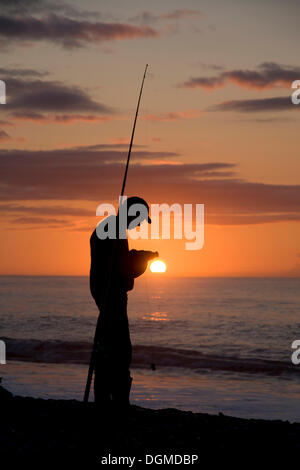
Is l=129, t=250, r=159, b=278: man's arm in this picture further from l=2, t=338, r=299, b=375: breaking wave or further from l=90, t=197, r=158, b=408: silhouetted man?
l=2, t=338, r=299, b=375: breaking wave

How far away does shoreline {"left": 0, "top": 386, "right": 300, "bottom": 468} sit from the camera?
562cm

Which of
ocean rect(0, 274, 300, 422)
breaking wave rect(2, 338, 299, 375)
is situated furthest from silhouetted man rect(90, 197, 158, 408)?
breaking wave rect(2, 338, 299, 375)

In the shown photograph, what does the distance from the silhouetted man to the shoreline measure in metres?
0.29

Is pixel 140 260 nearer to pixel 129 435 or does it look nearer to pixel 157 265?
pixel 157 265

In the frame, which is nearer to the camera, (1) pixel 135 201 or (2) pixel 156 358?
(1) pixel 135 201

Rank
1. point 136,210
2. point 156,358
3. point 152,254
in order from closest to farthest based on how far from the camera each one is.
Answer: point 136,210 → point 152,254 → point 156,358

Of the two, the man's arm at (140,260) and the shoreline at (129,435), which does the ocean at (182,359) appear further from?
the man's arm at (140,260)

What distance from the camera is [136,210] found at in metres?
6.58

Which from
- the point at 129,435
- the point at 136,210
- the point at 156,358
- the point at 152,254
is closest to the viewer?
the point at 129,435

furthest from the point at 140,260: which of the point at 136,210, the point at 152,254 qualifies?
the point at 136,210

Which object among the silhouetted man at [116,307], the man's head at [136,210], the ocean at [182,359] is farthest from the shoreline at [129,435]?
the ocean at [182,359]

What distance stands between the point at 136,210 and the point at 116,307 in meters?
1.02

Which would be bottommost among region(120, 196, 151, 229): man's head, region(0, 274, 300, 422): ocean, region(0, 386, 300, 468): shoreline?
region(0, 386, 300, 468): shoreline

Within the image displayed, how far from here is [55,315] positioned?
1613 inches
